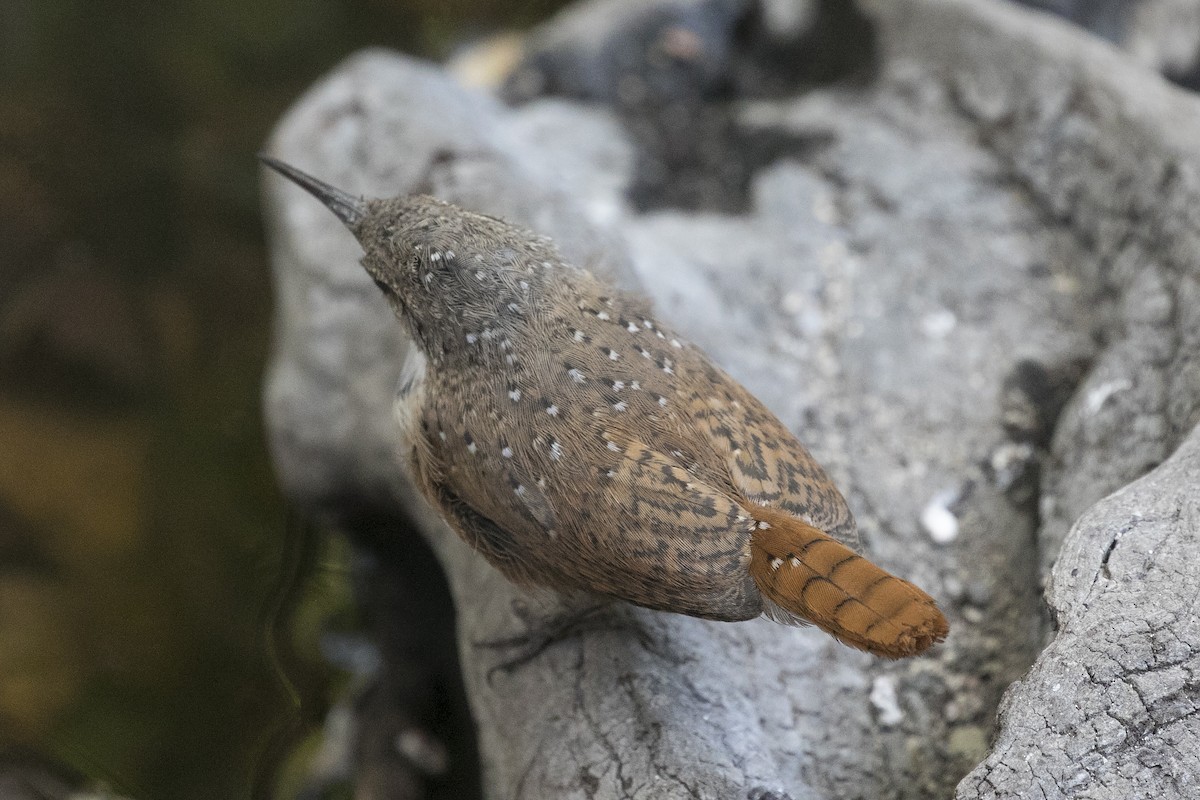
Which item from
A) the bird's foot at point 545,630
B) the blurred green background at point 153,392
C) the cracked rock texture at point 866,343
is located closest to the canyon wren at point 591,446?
the bird's foot at point 545,630

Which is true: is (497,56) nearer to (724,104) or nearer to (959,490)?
(724,104)

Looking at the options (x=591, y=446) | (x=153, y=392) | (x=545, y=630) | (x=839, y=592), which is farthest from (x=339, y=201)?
(x=153, y=392)

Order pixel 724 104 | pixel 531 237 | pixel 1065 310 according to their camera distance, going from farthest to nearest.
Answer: pixel 724 104, pixel 1065 310, pixel 531 237

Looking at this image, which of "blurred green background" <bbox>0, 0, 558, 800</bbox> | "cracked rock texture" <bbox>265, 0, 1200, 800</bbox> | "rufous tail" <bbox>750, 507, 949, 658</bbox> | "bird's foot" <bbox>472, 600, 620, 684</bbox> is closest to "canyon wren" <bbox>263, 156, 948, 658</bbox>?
"rufous tail" <bbox>750, 507, 949, 658</bbox>

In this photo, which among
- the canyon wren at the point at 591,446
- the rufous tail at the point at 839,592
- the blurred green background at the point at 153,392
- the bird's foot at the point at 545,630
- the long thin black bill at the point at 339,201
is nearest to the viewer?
the rufous tail at the point at 839,592

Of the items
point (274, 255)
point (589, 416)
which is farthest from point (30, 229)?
point (589, 416)

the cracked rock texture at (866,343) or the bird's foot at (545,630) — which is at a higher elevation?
the cracked rock texture at (866,343)

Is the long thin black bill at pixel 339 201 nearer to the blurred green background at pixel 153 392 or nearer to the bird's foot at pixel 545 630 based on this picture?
the bird's foot at pixel 545 630

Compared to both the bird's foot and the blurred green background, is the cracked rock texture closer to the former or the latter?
the bird's foot
